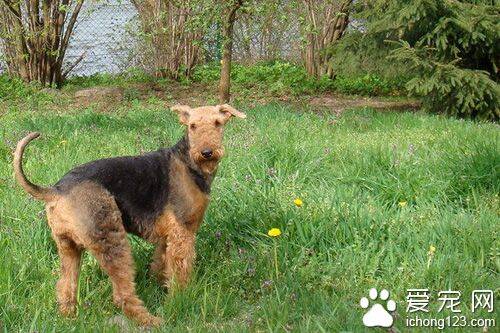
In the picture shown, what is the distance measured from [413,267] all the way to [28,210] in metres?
2.43

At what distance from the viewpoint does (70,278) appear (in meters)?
3.03

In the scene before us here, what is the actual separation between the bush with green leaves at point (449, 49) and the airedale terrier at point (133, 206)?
4658 millimetres

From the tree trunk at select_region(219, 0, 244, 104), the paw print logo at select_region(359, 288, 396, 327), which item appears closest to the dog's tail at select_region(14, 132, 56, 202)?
the paw print logo at select_region(359, 288, 396, 327)

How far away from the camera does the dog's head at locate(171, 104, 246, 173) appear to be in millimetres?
3252

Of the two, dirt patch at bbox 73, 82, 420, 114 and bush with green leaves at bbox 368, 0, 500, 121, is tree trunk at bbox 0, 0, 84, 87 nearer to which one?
dirt patch at bbox 73, 82, 420, 114

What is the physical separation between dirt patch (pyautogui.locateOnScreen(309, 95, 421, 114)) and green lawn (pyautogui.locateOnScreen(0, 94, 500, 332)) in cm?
383

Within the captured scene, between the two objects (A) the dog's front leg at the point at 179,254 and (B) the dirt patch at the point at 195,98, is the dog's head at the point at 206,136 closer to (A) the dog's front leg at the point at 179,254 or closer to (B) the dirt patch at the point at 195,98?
(A) the dog's front leg at the point at 179,254

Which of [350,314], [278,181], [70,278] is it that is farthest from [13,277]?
[278,181]

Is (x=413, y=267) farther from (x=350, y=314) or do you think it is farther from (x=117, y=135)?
(x=117, y=135)

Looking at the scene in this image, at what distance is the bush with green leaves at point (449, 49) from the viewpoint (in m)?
7.36

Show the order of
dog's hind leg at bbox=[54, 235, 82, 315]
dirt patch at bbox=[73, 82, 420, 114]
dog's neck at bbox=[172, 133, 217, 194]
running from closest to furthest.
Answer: dog's hind leg at bbox=[54, 235, 82, 315]
dog's neck at bbox=[172, 133, 217, 194]
dirt patch at bbox=[73, 82, 420, 114]

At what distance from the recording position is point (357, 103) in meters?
9.89

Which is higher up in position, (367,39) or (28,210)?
(367,39)

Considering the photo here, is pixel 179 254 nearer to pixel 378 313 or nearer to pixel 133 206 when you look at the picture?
pixel 133 206
